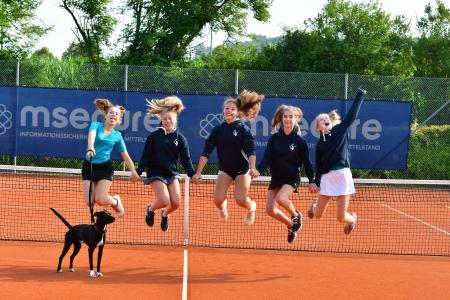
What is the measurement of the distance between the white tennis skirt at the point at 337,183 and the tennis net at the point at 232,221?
4.66 feet

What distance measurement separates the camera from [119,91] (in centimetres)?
1644

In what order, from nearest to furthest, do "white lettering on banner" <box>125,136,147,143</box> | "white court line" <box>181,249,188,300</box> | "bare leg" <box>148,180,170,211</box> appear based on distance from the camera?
"white court line" <box>181,249,188,300</box>, "bare leg" <box>148,180,170,211</box>, "white lettering on banner" <box>125,136,147,143</box>

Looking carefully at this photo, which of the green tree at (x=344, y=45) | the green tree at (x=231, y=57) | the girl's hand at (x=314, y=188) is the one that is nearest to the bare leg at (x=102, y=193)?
the girl's hand at (x=314, y=188)

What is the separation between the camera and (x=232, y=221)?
37.4ft

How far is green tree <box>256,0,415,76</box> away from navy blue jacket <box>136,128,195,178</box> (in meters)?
15.0

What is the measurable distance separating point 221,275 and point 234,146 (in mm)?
1671

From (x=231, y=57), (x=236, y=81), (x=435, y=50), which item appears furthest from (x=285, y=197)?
(x=435, y=50)

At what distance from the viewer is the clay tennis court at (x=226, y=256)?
6617 millimetres

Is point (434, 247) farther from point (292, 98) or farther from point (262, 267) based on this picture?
point (292, 98)

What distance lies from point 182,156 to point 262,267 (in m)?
1.61

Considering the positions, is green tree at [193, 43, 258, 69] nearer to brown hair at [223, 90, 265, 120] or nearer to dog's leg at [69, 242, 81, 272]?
brown hair at [223, 90, 265, 120]

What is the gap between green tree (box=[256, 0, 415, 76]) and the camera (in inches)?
892

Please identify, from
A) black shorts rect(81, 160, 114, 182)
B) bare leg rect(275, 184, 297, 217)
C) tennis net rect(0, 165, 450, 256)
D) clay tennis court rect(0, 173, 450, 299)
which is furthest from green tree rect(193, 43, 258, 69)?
bare leg rect(275, 184, 297, 217)

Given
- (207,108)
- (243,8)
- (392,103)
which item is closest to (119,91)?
(207,108)
